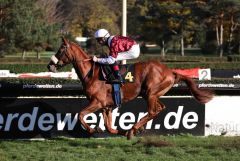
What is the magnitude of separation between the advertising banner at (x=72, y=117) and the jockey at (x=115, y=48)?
151 centimetres

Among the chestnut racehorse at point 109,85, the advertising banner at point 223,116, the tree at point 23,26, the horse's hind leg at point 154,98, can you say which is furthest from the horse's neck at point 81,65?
the tree at point 23,26

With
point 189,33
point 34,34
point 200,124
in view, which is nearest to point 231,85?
point 200,124

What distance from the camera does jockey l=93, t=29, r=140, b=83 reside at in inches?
377

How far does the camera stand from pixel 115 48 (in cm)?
962

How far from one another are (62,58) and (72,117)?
153 centimetres

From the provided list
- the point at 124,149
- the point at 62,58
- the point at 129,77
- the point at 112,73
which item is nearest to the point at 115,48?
the point at 112,73

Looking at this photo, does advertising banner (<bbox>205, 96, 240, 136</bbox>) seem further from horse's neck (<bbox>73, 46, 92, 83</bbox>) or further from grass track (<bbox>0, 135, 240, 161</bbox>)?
horse's neck (<bbox>73, 46, 92, 83</bbox>)

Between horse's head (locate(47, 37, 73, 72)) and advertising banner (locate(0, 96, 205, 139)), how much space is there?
4.07 feet

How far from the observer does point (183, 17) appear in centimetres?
5353

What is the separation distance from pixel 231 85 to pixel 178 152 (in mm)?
3102

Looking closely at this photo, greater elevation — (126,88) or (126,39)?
(126,39)

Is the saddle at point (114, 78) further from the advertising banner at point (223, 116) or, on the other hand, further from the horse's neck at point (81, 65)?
the advertising banner at point (223, 116)

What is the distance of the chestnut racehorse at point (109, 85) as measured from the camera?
956 cm

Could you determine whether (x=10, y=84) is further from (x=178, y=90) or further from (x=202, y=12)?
(x=202, y=12)
